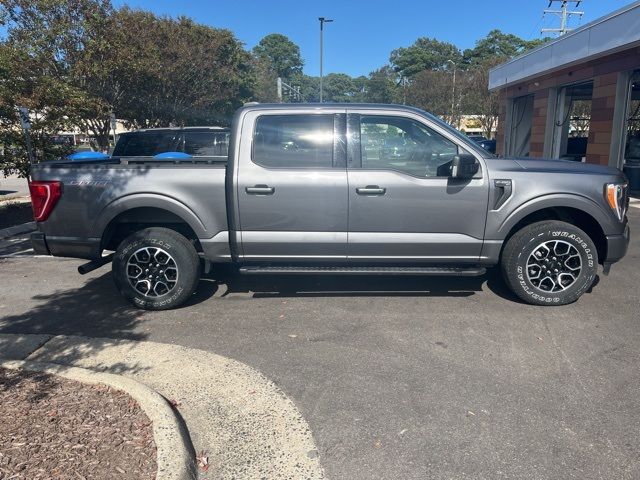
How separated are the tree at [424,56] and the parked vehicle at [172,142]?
91.1m

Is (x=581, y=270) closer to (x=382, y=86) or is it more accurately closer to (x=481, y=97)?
(x=481, y=97)

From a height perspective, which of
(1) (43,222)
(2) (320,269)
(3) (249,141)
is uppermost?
(3) (249,141)

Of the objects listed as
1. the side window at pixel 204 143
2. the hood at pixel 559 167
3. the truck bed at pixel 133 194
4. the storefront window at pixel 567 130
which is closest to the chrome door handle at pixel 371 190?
the truck bed at pixel 133 194

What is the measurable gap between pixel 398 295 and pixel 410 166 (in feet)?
4.72

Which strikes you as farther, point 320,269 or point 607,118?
point 607,118

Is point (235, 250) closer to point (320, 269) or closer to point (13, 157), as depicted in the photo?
point (320, 269)

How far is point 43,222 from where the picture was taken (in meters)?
4.97

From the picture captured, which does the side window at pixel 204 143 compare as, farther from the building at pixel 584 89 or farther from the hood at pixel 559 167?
the building at pixel 584 89

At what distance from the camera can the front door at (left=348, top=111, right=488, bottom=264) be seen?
479cm

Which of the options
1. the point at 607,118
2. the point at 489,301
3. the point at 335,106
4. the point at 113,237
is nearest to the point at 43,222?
the point at 113,237

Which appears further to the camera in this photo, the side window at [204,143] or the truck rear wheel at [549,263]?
the side window at [204,143]

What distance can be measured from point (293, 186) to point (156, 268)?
1.62 meters

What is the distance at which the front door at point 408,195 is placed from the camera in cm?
479

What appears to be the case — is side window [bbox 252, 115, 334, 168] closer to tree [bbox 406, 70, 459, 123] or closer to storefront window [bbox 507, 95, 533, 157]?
storefront window [bbox 507, 95, 533, 157]
